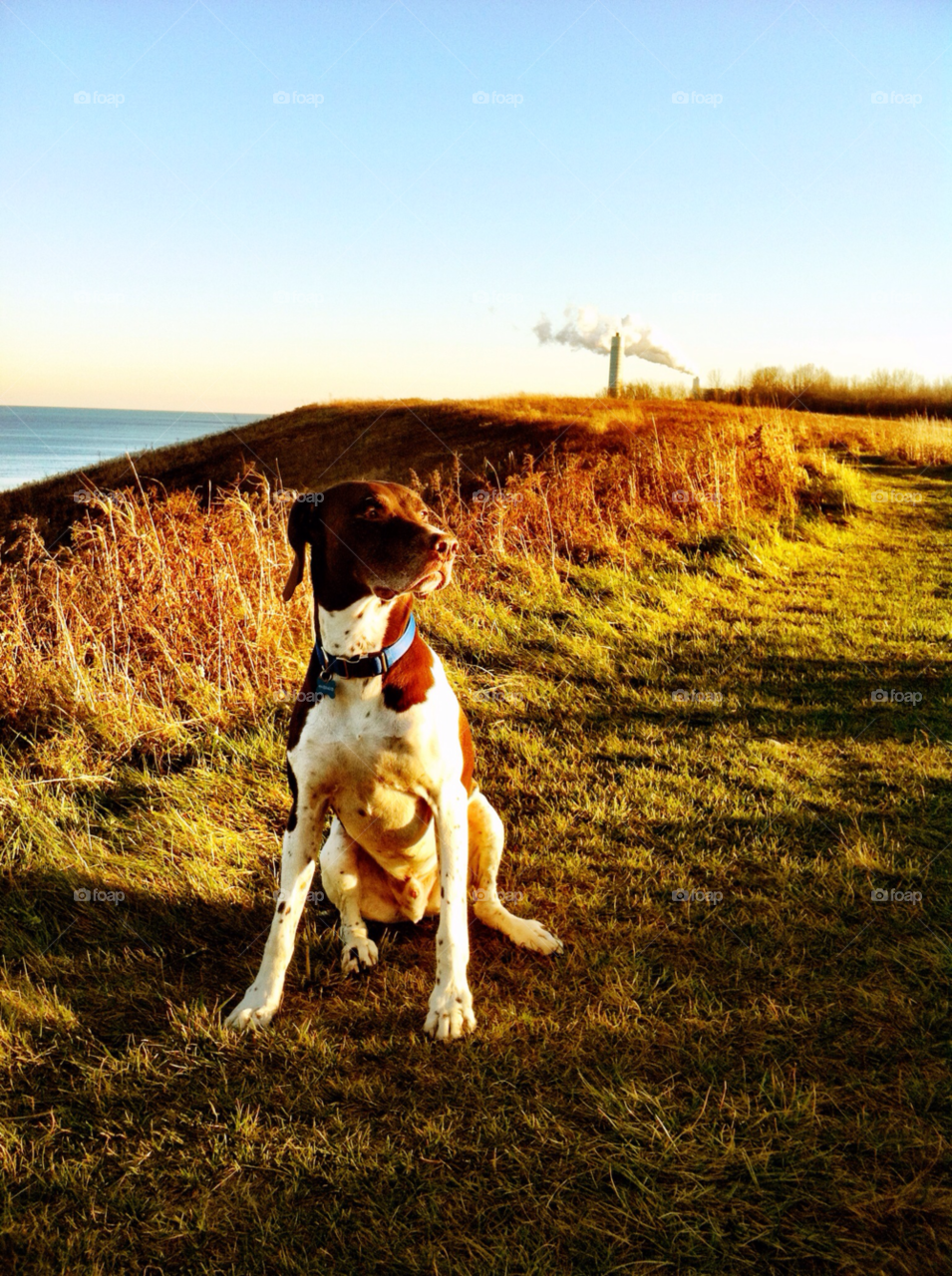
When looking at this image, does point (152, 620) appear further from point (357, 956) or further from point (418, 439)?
point (418, 439)

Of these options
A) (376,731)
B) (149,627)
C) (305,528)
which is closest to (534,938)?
(376,731)

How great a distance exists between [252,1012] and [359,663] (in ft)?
3.81

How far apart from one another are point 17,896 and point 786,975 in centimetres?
287

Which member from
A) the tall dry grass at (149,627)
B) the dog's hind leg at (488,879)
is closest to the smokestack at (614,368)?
the tall dry grass at (149,627)

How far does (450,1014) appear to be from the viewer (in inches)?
107

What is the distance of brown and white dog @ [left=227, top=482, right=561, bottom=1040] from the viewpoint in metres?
2.71

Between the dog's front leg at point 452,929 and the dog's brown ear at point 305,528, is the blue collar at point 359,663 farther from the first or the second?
the dog's front leg at point 452,929

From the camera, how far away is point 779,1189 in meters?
2.14

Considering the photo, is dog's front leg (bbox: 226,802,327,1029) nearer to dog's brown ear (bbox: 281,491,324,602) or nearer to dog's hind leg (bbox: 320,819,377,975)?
dog's hind leg (bbox: 320,819,377,975)

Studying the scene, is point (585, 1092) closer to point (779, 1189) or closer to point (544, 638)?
point (779, 1189)

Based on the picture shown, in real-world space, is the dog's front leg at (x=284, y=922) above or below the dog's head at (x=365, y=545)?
below

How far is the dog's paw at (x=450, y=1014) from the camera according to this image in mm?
2691

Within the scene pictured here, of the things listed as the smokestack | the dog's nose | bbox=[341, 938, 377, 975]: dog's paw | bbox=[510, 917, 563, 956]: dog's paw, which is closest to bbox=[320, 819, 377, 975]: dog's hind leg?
bbox=[341, 938, 377, 975]: dog's paw

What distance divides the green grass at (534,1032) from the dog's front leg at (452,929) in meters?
0.08
